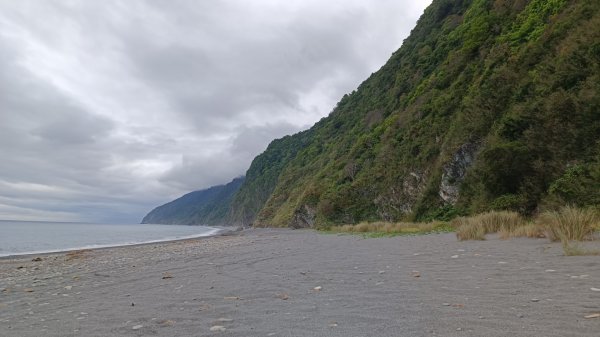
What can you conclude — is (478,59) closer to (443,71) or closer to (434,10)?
(443,71)

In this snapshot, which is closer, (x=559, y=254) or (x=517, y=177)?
(x=559, y=254)

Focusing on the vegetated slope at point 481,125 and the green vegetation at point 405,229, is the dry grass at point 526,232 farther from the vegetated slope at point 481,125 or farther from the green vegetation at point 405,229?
the green vegetation at point 405,229

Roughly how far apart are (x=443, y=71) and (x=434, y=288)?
42223 millimetres

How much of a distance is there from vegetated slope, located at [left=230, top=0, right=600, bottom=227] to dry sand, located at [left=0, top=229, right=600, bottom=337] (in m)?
10.8

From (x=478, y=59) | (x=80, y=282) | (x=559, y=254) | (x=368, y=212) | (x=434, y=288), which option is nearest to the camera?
(x=434, y=288)

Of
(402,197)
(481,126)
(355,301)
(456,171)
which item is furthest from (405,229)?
(355,301)

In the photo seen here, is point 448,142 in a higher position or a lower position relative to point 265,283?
higher

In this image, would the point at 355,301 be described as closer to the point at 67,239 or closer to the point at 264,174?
the point at 67,239

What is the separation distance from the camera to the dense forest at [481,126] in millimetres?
19062

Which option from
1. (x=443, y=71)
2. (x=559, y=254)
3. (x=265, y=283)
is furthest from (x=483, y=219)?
(x=443, y=71)

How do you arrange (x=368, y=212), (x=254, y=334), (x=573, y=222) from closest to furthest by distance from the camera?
(x=254, y=334) < (x=573, y=222) < (x=368, y=212)

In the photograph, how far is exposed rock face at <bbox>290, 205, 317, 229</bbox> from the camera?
58188 millimetres

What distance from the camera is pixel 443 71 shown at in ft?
144

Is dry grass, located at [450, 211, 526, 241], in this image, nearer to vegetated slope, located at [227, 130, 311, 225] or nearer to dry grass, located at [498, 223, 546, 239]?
dry grass, located at [498, 223, 546, 239]
